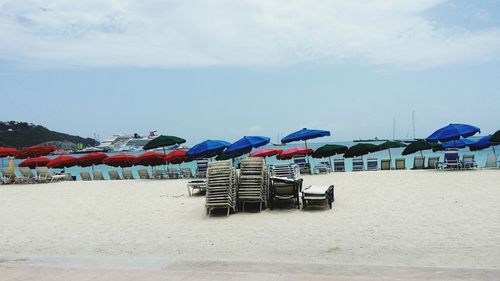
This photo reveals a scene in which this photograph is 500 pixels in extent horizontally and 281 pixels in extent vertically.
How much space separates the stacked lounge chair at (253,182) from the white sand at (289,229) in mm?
387

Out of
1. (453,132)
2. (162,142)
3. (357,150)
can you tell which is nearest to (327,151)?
(357,150)

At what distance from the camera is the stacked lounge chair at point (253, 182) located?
9.78 metres

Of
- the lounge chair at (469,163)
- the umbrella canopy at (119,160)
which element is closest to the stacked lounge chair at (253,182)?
the lounge chair at (469,163)

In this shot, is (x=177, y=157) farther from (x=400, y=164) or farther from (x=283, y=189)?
(x=283, y=189)

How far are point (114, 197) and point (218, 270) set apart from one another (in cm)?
887

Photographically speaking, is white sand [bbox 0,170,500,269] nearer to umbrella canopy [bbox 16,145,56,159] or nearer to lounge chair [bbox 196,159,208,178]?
lounge chair [bbox 196,159,208,178]

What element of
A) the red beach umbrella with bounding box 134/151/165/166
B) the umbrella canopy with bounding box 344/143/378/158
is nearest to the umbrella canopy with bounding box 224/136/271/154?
the red beach umbrella with bounding box 134/151/165/166

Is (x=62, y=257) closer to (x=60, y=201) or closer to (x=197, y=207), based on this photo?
(x=197, y=207)

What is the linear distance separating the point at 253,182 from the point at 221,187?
2.37ft

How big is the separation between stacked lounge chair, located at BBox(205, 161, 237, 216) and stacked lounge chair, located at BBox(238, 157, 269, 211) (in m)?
0.18

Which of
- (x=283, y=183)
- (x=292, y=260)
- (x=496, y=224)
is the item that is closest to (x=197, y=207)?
(x=283, y=183)

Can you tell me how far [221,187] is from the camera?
973cm

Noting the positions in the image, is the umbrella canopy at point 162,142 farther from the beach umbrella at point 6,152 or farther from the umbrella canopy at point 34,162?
the beach umbrella at point 6,152

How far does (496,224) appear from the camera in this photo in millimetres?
7145
